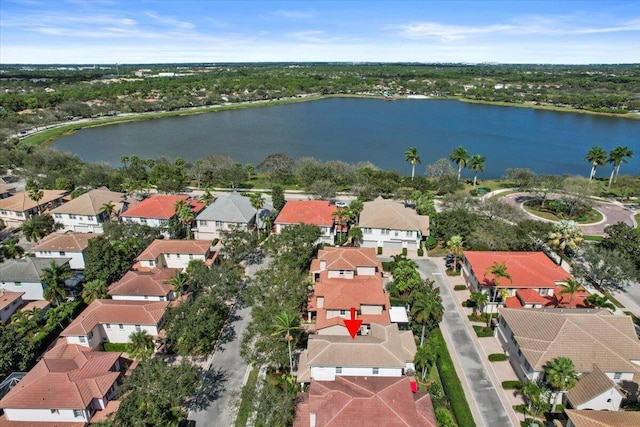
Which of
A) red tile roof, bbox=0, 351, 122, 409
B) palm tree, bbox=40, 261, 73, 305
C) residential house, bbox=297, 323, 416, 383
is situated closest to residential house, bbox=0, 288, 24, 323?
palm tree, bbox=40, 261, 73, 305

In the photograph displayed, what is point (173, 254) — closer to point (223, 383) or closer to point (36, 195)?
point (223, 383)

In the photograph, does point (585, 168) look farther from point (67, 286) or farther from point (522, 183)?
point (67, 286)

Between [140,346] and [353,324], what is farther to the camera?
[353,324]

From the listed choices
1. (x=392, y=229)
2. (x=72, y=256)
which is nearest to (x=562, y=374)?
(x=392, y=229)

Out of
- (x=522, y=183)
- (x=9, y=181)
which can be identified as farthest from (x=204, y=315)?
(x=9, y=181)

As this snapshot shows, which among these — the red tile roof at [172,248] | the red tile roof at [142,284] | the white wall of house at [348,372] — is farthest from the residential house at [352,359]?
the red tile roof at [172,248]

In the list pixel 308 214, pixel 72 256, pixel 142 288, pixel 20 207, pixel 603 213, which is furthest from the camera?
pixel 603 213
